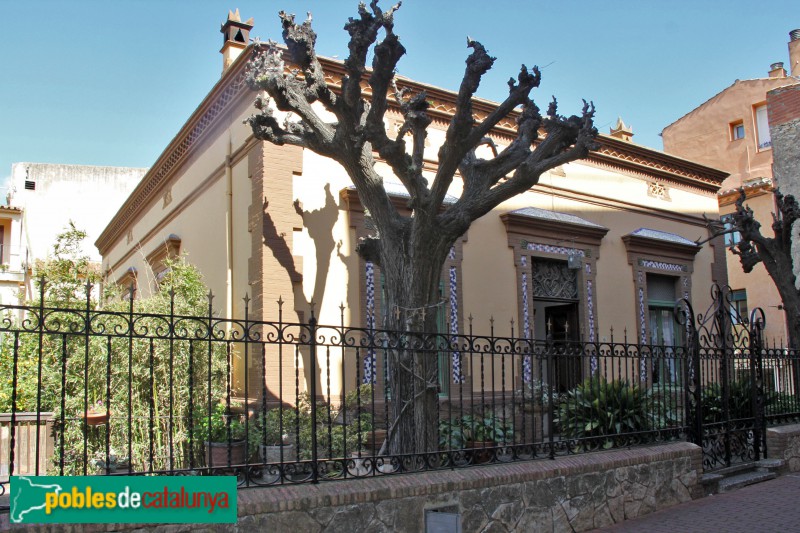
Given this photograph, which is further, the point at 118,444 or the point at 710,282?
the point at 710,282

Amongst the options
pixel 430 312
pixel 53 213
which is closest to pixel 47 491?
pixel 430 312

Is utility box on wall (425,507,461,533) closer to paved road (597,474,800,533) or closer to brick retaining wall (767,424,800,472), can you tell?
paved road (597,474,800,533)

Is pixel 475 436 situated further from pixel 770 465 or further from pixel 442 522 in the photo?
pixel 770 465

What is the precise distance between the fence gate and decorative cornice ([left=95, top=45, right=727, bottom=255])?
3.89 meters

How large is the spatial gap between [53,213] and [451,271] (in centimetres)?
2446

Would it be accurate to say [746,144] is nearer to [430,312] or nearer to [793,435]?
[793,435]

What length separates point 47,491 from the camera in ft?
15.0

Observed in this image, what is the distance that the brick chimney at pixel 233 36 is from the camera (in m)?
12.9

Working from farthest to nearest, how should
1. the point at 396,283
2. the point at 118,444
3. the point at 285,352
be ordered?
the point at 285,352 → the point at 118,444 → the point at 396,283

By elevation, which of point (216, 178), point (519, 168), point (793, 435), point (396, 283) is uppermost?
point (216, 178)

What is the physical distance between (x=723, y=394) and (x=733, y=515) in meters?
2.27

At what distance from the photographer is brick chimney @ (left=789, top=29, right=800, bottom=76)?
2584 centimetres

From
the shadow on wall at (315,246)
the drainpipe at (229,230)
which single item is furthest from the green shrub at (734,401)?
the drainpipe at (229,230)

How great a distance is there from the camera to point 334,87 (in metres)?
11.3
